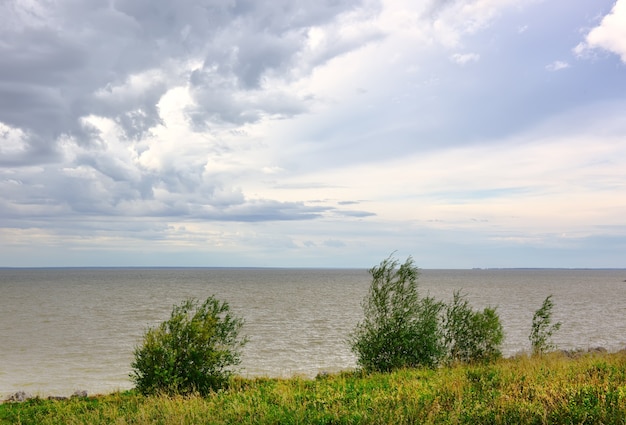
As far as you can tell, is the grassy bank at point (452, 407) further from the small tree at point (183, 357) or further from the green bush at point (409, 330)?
the green bush at point (409, 330)

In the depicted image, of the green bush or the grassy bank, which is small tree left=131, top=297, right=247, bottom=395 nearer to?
the grassy bank

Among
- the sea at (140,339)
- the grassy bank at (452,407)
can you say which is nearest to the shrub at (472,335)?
the sea at (140,339)

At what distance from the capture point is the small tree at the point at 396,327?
30531 millimetres

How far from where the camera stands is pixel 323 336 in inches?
2314

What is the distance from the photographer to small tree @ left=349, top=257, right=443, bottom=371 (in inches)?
1202

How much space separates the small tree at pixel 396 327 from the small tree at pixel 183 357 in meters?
10.1

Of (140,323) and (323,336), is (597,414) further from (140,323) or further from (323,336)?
(140,323)

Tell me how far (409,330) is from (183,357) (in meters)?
14.4

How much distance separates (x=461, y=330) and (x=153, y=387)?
21.2 meters

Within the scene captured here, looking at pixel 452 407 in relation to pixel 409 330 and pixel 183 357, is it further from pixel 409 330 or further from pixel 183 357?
pixel 409 330

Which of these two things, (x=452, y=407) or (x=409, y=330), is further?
(x=409, y=330)

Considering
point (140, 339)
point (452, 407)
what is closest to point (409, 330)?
point (452, 407)

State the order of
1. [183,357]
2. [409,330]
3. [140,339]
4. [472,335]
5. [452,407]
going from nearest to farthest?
[452,407] → [183,357] → [409,330] → [472,335] → [140,339]

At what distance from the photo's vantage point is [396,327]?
31.2 m
